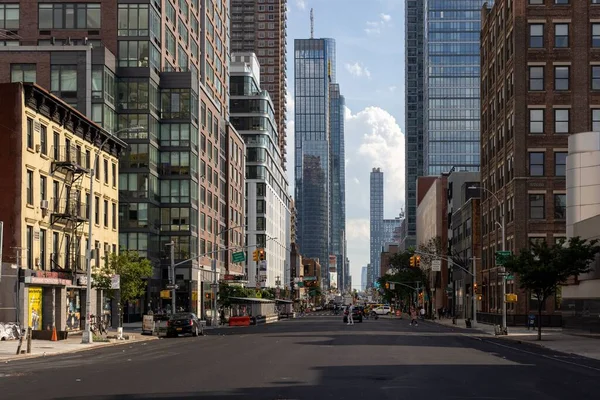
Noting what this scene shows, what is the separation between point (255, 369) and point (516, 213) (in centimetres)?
6400

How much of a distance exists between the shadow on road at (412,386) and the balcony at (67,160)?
117 feet

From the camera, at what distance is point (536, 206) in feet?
293

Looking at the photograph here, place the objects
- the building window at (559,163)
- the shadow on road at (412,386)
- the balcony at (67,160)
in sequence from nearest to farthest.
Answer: the shadow on road at (412,386) < the balcony at (67,160) < the building window at (559,163)

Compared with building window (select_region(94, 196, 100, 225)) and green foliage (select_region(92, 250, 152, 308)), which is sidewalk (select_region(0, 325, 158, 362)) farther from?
building window (select_region(94, 196, 100, 225))

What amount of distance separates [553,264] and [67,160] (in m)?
32.4

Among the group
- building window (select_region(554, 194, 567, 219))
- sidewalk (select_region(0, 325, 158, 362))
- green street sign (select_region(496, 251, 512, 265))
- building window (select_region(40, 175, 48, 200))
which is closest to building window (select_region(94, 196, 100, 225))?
building window (select_region(40, 175, 48, 200))

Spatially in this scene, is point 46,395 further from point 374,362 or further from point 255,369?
point 374,362

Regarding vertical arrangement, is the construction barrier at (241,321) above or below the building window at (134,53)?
below

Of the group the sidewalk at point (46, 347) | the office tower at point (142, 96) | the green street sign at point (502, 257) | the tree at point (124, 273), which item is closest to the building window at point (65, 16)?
the office tower at point (142, 96)

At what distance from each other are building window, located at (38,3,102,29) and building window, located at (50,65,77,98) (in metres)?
8.02

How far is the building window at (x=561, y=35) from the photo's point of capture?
89.4 meters

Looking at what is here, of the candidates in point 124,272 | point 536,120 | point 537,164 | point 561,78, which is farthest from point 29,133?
point 561,78

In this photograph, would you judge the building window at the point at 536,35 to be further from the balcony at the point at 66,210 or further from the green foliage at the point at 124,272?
the balcony at the point at 66,210

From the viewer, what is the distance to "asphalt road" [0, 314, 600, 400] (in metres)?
21.7
